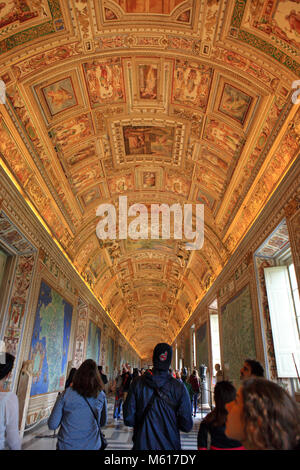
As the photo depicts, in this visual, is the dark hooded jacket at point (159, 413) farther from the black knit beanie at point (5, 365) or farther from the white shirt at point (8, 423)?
the black knit beanie at point (5, 365)

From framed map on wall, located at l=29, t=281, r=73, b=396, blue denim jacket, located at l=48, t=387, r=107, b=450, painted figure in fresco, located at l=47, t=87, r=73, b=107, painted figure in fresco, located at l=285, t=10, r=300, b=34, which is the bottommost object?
blue denim jacket, located at l=48, t=387, r=107, b=450

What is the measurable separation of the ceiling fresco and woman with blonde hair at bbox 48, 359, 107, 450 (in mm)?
6675

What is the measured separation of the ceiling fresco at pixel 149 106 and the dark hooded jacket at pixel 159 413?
22.5 ft

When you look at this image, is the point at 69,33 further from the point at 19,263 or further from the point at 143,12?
the point at 19,263

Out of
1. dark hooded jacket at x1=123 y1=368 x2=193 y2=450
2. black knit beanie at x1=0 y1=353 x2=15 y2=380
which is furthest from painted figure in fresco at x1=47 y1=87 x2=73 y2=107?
dark hooded jacket at x1=123 y1=368 x2=193 y2=450

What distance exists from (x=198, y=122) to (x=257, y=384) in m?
9.62

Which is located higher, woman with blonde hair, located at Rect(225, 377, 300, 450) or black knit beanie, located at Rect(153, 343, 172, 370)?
black knit beanie, located at Rect(153, 343, 172, 370)

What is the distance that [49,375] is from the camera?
37.0ft

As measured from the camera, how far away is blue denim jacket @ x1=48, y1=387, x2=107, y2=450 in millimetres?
3082

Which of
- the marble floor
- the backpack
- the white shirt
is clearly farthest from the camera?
the backpack

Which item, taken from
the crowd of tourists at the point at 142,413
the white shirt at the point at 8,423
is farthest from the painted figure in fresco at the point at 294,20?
the white shirt at the point at 8,423

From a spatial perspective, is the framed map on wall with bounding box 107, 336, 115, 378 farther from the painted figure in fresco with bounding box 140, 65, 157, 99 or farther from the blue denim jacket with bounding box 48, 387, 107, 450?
the blue denim jacket with bounding box 48, 387, 107, 450

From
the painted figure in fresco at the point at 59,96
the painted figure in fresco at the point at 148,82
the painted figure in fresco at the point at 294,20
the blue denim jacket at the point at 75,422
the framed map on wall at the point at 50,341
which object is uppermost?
the painted figure in fresco at the point at 148,82

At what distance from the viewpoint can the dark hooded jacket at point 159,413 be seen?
111 inches
